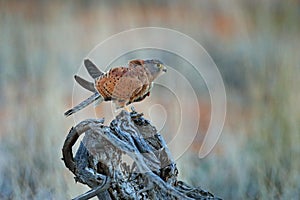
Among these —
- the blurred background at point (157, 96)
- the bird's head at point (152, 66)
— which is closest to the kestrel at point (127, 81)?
the bird's head at point (152, 66)

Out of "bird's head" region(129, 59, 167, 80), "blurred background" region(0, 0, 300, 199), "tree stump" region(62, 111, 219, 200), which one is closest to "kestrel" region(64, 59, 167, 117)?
"bird's head" region(129, 59, 167, 80)

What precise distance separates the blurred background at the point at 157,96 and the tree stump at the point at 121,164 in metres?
1.06

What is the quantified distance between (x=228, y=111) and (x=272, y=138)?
0.99 ft

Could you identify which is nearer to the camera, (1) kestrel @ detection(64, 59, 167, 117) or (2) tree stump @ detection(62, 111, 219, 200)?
(2) tree stump @ detection(62, 111, 219, 200)

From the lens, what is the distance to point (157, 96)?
2301mm

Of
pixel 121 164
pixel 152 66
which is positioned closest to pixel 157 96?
pixel 152 66

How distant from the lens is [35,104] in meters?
2.31

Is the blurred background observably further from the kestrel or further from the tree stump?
the tree stump

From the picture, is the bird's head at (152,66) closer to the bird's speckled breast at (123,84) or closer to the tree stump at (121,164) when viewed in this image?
the bird's speckled breast at (123,84)

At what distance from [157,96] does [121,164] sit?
111 cm

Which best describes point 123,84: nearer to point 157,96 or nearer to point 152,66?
point 152,66

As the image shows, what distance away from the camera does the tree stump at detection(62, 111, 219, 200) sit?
117 cm

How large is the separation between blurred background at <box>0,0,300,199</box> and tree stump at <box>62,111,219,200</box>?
1.06 meters

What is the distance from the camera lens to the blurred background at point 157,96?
7.61ft
